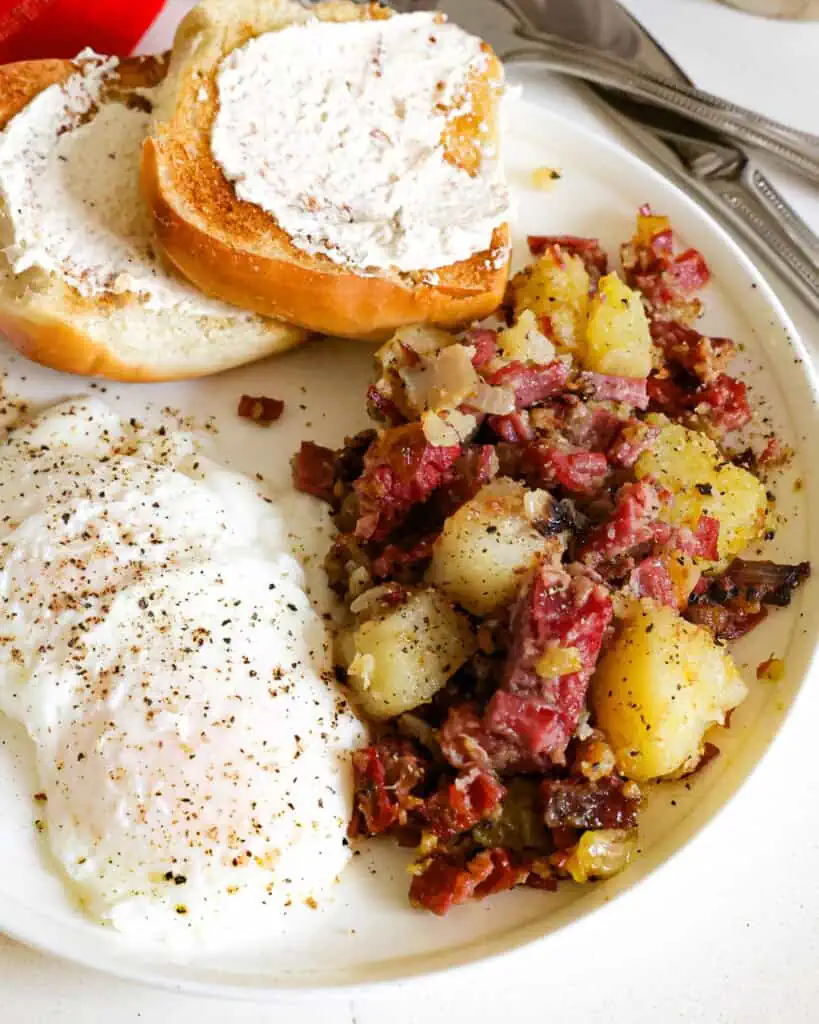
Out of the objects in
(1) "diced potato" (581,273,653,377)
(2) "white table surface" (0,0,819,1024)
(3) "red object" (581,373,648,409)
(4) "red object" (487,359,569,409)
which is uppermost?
(1) "diced potato" (581,273,653,377)

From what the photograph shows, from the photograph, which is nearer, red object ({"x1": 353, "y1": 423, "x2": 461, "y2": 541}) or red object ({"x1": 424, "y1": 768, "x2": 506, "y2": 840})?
red object ({"x1": 424, "y1": 768, "x2": 506, "y2": 840})

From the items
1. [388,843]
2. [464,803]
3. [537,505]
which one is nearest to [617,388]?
[537,505]

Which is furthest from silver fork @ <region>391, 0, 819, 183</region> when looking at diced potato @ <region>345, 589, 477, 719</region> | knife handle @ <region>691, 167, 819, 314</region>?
diced potato @ <region>345, 589, 477, 719</region>

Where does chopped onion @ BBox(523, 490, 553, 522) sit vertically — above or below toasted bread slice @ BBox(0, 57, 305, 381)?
above

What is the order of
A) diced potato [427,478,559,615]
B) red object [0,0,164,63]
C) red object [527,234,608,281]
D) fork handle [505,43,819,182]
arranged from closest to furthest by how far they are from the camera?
1. diced potato [427,478,559,615]
2. red object [527,234,608,281]
3. red object [0,0,164,63]
4. fork handle [505,43,819,182]

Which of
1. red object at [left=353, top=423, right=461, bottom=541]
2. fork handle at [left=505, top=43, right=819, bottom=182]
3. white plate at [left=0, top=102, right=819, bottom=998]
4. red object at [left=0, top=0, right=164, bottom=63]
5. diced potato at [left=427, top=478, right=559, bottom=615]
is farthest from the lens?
fork handle at [left=505, top=43, right=819, bottom=182]

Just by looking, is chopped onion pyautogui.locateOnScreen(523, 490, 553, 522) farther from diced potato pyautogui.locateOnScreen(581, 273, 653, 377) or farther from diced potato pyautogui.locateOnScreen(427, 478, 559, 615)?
diced potato pyautogui.locateOnScreen(581, 273, 653, 377)
